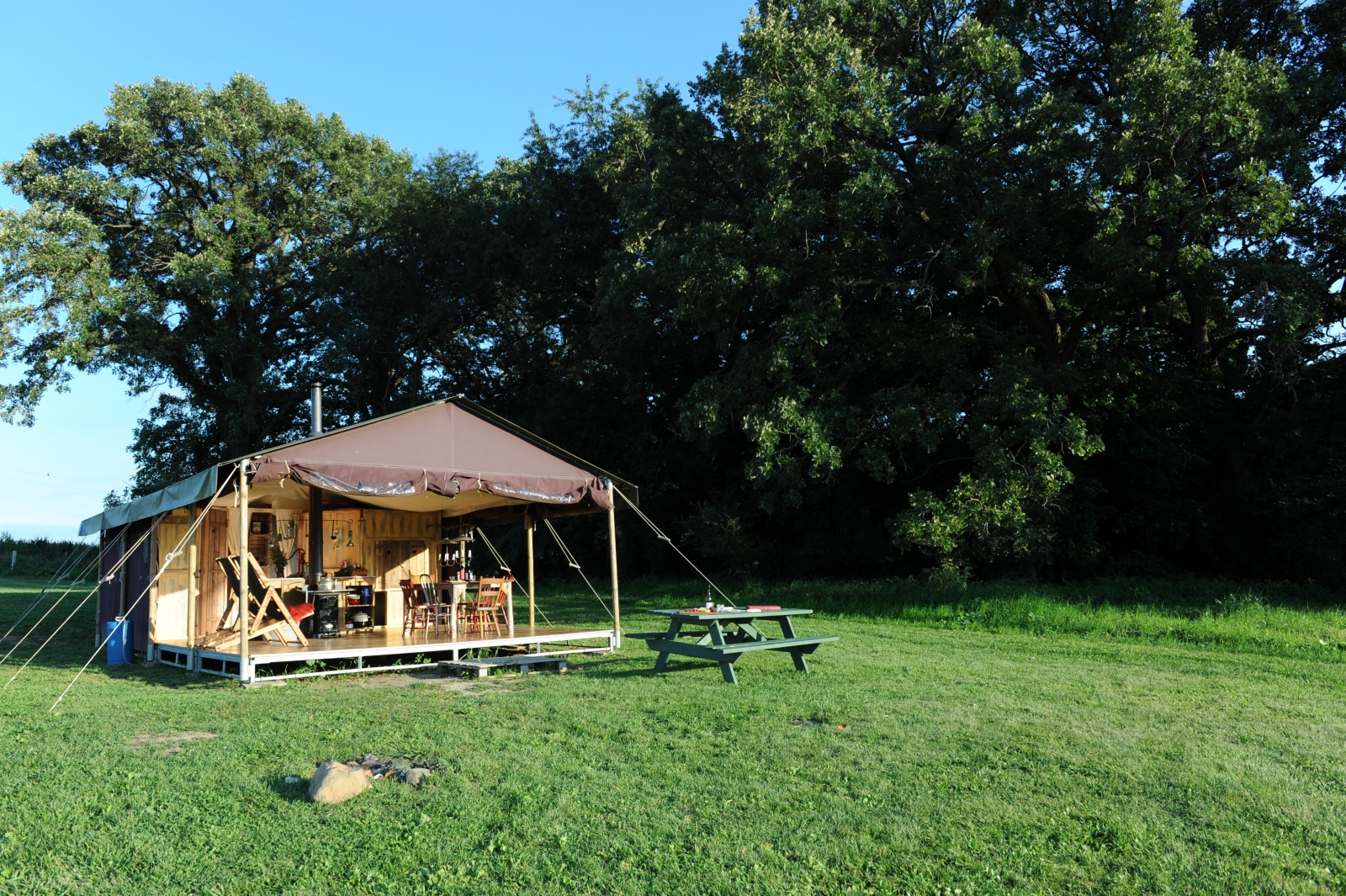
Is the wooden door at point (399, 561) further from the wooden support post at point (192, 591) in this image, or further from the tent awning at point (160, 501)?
the tent awning at point (160, 501)

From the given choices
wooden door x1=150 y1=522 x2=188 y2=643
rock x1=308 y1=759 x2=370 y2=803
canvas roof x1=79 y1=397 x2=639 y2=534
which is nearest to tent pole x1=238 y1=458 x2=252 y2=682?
canvas roof x1=79 y1=397 x2=639 y2=534

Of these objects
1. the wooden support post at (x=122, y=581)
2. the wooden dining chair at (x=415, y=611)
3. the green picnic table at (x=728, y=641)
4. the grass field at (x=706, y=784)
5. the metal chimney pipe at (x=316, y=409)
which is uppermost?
the metal chimney pipe at (x=316, y=409)

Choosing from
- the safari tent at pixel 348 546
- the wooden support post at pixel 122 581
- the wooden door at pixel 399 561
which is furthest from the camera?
the wooden door at pixel 399 561

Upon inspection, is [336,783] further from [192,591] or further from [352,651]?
[192,591]

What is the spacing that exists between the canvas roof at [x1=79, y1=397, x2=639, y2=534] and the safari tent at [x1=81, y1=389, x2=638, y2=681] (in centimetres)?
1

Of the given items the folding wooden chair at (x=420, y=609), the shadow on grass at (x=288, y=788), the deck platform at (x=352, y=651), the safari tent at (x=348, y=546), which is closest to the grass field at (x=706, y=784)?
the shadow on grass at (x=288, y=788)

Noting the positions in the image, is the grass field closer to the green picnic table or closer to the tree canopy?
the green picnic table

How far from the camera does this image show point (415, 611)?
12562 millimetres

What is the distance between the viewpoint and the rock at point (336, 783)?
16.1 feet

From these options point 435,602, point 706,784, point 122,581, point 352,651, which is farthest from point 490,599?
point 706,784

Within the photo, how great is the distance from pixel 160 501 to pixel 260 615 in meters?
2.16

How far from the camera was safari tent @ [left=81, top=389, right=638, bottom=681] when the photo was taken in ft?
32.0

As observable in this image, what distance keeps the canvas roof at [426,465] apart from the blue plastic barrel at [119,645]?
1.44 m

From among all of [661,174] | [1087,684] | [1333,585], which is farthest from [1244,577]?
[661,174]
